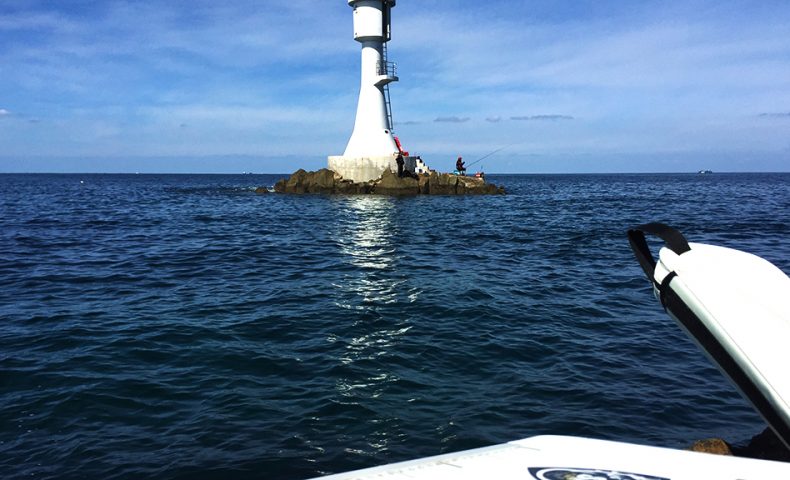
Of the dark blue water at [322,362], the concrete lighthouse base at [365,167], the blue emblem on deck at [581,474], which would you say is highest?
the concrete lighthouse base at [365,167]

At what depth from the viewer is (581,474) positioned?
251 centimetres

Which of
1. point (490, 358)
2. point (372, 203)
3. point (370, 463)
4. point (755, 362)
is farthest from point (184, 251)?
point (372, 203)

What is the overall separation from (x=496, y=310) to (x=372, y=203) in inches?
1012

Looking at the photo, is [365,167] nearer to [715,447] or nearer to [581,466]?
[715,447]

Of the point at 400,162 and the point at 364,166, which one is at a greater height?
the point at 400,162

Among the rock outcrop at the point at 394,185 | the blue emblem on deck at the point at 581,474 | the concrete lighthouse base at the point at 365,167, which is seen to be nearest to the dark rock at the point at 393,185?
the rock outcrop at the point at 394,185

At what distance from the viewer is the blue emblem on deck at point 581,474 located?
246cm

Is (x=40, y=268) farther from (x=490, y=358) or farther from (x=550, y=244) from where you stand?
(x=550, y=244)

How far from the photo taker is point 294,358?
7168 mm

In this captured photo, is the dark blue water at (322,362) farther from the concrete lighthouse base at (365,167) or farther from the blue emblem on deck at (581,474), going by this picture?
the concrete lighthouse base at (365,167)

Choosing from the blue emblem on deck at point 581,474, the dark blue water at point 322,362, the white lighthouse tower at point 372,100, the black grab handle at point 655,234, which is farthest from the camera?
the white lighthouse tower at point 372,100

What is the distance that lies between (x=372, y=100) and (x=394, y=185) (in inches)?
276

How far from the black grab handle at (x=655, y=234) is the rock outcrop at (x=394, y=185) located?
3652cm

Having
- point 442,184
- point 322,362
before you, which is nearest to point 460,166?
point 442,184
